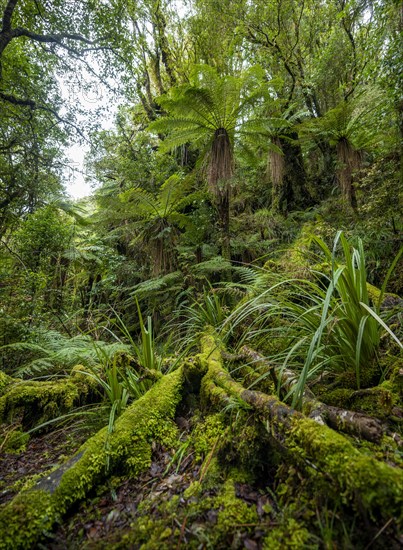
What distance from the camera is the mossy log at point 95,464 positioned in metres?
0.98

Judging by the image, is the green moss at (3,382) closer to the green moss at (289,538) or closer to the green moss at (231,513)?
the green moss at (231,513)

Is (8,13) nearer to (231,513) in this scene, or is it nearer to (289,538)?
(231,513)

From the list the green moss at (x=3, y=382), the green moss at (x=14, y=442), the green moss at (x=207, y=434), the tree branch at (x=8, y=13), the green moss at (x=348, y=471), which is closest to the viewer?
the green moss at (x=348, y=471)

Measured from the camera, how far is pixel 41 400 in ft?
6.80

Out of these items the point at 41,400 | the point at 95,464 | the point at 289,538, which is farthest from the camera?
the point at 41,400

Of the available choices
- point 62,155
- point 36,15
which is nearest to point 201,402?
point 62,155

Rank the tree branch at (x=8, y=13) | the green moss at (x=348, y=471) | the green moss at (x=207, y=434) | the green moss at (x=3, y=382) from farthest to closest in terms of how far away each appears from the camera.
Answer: the tree branch at (x=8, y=13), the green moss at (x=3, y=382), the green moss at (x=207, y=434), the green moss at (x=348, y=471)

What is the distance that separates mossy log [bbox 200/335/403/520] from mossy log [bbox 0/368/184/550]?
678mm

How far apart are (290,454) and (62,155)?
7.70 metres

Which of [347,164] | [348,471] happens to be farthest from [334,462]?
[347,164]

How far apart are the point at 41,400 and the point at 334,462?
222 cm

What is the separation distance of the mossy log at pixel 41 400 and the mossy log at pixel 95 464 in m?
0.79

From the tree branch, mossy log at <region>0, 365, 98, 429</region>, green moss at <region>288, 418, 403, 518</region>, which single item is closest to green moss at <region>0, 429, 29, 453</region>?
mossy log at <region>0, 365, 98, 429</region>

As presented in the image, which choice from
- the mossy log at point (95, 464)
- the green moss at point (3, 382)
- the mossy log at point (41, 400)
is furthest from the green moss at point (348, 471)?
the green moss at point (3, 382)
